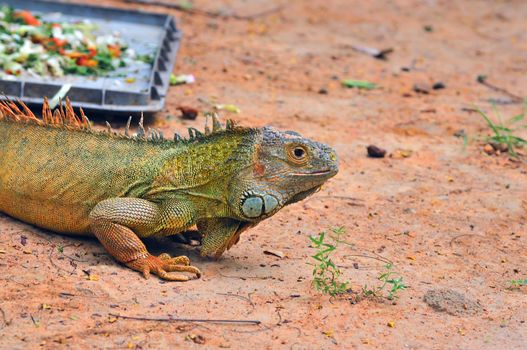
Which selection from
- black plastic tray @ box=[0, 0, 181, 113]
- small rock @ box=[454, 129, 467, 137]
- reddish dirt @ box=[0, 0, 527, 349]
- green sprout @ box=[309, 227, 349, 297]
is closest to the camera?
reddish dirt @ box=[0, 0, 527, 349]

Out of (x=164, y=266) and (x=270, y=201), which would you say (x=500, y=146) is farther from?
(x=164, y=266)

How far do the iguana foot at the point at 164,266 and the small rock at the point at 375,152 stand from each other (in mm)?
3903

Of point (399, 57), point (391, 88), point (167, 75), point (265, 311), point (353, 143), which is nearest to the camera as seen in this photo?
point (265, 311)

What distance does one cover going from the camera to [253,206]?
6.32 m

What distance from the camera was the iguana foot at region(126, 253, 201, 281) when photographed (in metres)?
6.29

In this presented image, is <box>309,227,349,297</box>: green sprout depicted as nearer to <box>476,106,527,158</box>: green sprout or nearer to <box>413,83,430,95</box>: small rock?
<box>476,106,527,158</box>: green sprout

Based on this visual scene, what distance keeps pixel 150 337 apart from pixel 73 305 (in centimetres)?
64

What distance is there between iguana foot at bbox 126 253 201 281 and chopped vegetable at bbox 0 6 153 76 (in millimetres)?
4640

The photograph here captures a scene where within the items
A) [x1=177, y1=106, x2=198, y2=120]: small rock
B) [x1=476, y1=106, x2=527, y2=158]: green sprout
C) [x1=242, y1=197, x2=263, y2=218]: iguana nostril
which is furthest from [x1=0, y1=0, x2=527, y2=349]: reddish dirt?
[x1=242, y1=197, x2=263, y2=218]: iguana nostril

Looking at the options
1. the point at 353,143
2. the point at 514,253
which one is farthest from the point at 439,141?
the point at 514,253

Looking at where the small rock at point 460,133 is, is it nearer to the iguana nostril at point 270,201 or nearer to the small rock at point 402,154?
the small rock at point 402,154

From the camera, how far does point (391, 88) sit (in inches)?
503

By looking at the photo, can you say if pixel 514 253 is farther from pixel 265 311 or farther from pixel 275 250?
pixel 265 311

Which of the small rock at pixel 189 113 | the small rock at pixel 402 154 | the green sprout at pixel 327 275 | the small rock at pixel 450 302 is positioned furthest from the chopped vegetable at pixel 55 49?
the small rock at pixel 450 302
